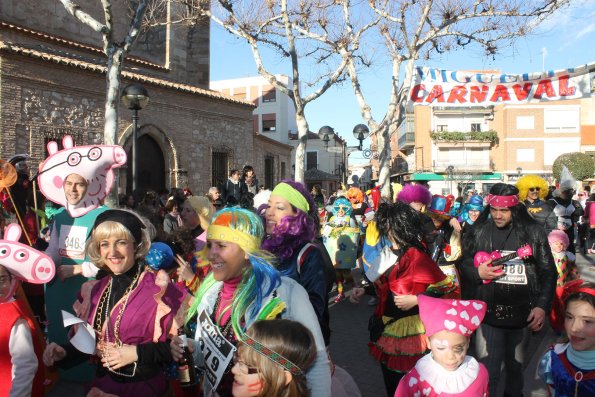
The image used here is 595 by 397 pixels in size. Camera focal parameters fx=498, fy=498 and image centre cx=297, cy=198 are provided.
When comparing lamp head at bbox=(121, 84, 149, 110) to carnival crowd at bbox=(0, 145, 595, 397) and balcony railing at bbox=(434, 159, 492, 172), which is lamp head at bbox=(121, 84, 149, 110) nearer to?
carnival crowd at bbox=(0, 145, 595, 397)

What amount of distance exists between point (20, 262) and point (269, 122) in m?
45.8

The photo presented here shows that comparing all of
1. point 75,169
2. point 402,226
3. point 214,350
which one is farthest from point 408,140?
point 214,350

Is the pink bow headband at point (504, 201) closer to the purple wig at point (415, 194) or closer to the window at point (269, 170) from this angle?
the purple wig at point (415, 194)

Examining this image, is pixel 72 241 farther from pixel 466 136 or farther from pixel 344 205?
pixel 466 136

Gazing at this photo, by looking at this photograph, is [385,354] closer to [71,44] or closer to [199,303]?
[199,303]

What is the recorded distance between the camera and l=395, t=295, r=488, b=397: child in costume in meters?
2.53

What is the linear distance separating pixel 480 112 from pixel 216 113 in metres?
37.8

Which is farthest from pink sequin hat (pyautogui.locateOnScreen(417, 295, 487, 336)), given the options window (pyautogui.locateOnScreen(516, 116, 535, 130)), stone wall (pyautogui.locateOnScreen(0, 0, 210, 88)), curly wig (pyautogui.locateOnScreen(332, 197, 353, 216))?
window (pyautogui.locateOnScreen(516, 116, 535, 130))

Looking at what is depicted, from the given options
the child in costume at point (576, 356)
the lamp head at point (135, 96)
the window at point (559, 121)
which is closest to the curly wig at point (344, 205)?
the lamp head at point (135, 96)

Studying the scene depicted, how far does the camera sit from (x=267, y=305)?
2223 millimetres

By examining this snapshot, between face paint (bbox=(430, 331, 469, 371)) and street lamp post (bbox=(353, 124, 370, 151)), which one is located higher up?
street lamp post (bbox=(353, 124, 370, 151))

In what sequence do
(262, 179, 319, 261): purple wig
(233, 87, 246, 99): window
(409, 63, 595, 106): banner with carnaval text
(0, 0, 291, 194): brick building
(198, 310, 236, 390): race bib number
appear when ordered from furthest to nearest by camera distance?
(233, 87, 246, 99): window → (0, 0, 291, 194): brick building → (409, 63, 595, 106): banner with carnaval text → (262, 179, 319, 261): purple wig → (198, 310, 236, 390): race bib number

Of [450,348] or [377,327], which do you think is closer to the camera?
[450,348]

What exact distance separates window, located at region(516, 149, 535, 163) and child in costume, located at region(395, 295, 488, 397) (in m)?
49.7
